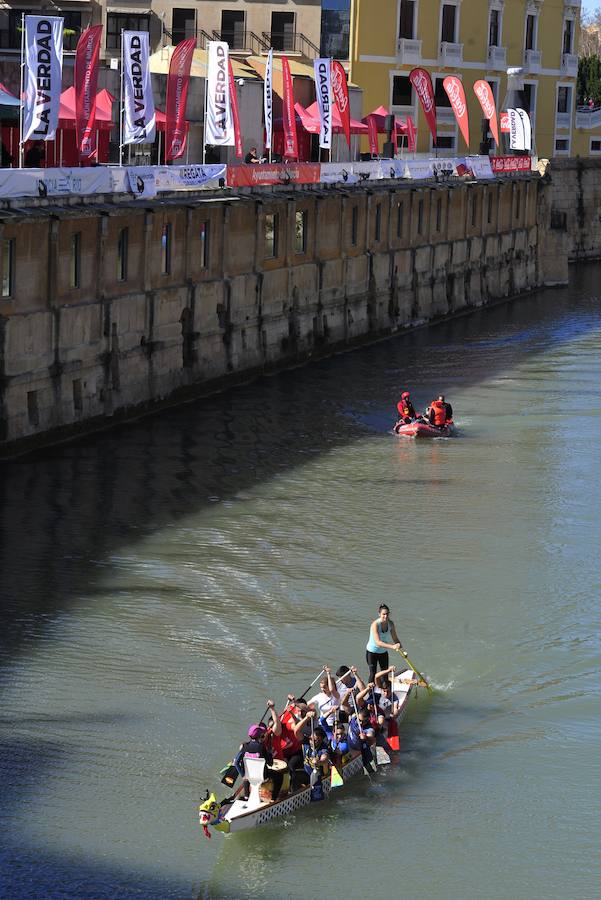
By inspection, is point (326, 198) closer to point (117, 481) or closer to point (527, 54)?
point (117, 481)

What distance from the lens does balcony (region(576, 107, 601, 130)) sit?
105500 millimetres

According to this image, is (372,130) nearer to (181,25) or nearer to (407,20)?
(181,25)

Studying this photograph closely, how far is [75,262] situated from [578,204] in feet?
203

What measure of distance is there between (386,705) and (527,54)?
A: 257 feet

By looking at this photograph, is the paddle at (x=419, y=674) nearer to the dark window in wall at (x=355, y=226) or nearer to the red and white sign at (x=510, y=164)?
the dark window in wall at (x=355, y=226)

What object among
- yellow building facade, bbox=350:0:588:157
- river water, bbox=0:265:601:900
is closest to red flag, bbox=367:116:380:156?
yellow building facade, bbox=350:0:588:157

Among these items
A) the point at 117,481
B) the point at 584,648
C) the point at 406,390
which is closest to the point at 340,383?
the point at 406,390

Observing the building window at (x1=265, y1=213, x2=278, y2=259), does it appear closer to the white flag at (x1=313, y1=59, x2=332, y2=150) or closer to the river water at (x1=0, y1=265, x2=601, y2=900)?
the white flag at (x1=313, y1=59, x2=332, y2=150)

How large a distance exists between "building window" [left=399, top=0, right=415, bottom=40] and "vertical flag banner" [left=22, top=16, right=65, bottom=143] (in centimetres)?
4643

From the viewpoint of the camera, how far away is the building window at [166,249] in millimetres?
53625

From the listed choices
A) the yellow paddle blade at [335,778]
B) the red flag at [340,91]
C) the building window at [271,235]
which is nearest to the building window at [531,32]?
the red flag at [340,91]

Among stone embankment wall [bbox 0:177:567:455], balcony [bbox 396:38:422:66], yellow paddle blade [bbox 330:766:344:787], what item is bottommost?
yellow paddle blade [bbox 330:766:344:787]

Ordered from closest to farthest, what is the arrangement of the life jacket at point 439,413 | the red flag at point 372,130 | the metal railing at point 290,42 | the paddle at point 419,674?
the paddle at point 419,674, the life jacket at point 439,413, the red flag at point 372,130, the metal railing at point 290,42

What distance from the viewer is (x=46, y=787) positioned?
83.5 ft
